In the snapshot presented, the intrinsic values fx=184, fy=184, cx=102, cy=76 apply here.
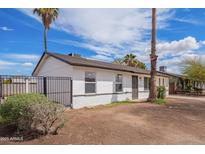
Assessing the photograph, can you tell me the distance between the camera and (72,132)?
6086mm

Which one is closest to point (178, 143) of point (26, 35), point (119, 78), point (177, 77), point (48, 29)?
point (119, 78)

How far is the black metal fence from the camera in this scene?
10.2 metres

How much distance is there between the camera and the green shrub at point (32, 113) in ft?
17.9

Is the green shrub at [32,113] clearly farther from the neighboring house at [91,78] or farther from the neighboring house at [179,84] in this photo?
the neighboring house at [179,84]

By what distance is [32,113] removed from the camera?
213 inches

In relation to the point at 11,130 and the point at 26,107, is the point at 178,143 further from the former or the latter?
the point at 11,130

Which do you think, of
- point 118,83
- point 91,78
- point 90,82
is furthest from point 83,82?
point 118,83

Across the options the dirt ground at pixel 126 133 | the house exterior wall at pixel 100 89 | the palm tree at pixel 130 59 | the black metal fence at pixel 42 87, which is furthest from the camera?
the palm tree at pixel 130 59

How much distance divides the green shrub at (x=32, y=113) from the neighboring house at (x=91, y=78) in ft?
18.7

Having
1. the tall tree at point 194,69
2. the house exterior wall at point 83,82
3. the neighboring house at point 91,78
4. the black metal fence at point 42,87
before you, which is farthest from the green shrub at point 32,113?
the tall tree at point 194,69

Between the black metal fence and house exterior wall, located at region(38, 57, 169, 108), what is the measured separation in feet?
1.59
